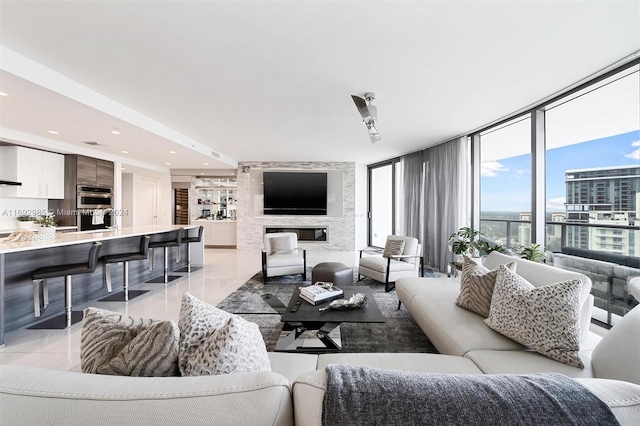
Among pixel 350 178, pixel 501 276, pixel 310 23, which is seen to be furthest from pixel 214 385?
pixel 350 178

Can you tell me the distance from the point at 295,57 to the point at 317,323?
7.47 ft

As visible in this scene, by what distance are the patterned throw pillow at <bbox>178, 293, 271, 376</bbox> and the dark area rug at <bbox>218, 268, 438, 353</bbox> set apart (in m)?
1.41

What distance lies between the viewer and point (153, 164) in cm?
708

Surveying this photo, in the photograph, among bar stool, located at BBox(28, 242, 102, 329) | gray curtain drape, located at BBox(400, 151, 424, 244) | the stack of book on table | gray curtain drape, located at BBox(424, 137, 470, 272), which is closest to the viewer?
the stack of book on table

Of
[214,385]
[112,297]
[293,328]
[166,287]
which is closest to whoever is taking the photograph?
[214,385]

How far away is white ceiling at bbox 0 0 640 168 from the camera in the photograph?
1.79 m

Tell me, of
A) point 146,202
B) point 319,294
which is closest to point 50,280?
point 319,294

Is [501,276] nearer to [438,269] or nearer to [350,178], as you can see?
[438,269]

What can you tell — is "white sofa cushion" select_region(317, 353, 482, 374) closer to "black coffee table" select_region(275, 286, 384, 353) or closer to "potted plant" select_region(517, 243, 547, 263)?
"black coffee table" select_region(275, 286, 384, 353)

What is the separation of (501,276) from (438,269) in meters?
3.76

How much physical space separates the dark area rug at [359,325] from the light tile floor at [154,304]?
0.42m

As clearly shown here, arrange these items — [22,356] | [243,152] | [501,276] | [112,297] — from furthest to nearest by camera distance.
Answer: [243,152]
[112,297]
[22,356]
[501,276]

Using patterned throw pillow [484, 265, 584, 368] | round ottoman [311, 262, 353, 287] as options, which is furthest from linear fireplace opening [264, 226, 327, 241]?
patterned throw pillow [484, 265, 584, 368]

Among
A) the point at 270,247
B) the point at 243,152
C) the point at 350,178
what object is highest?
the point at 243,152
